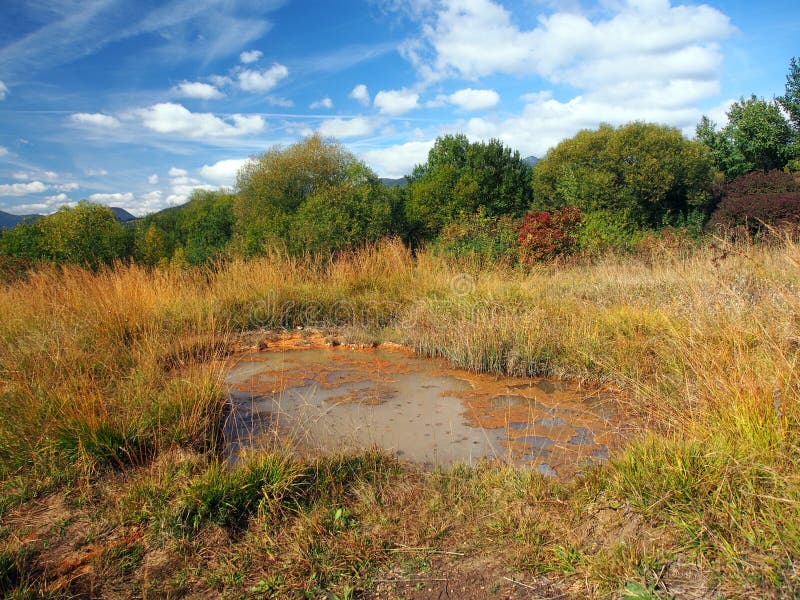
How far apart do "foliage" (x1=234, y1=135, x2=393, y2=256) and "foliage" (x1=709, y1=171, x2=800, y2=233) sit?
752 cm

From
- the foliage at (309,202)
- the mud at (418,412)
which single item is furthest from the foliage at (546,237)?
the mud at (418,412)

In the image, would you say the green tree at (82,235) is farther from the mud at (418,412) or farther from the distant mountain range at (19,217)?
the mud at (418,412)

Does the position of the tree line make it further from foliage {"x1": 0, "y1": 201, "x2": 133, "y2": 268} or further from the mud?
the mud

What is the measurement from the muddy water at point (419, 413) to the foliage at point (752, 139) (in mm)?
14079

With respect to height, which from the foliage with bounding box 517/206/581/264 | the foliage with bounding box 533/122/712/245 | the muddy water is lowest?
the muddy water

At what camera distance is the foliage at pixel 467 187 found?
15109 mm

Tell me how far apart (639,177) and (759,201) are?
260cm

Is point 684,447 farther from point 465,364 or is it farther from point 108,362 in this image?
point 108,362

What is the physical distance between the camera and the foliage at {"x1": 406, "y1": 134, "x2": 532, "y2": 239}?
1511cm

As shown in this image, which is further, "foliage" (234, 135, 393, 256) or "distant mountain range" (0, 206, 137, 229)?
"distant mountain range" (0, 206, 137, 229)

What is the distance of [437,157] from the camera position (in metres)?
18.5

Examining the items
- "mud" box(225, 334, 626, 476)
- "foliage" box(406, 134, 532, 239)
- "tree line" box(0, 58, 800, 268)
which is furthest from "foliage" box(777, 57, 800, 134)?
"mud" box(225, 334, 626, 476)

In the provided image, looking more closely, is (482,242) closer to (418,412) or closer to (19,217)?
(418,412)

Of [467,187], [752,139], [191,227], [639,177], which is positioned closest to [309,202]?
[467,187]
